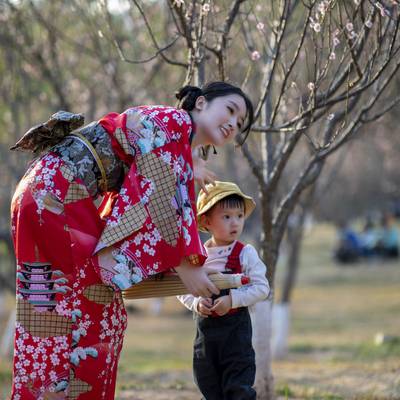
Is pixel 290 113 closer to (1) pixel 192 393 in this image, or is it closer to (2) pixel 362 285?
(1) pixel 192 393

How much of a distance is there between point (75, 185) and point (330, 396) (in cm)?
326

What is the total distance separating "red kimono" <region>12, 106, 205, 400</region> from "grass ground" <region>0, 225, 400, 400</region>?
2.17 meters

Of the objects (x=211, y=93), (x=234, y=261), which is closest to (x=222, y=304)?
(x=234, y=261)

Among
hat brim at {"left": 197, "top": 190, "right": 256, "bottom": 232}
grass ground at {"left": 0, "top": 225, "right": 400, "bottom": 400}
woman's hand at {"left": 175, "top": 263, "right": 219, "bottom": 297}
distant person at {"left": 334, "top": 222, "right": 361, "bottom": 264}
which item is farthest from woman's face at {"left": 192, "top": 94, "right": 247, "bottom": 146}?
distant person at {"left": 334, "top": 222, "right": 361, "bottom": 264}

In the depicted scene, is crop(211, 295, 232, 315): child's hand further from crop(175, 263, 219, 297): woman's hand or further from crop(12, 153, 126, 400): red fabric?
crop(12, 153, 126, 400): red fabric

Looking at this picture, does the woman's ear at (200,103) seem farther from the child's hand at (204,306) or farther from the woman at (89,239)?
the child's hand at (204,306)

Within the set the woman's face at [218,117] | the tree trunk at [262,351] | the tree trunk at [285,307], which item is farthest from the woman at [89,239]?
the tree trunk at [285,307]

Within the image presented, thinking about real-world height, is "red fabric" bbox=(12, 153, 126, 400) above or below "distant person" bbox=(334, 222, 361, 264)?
below

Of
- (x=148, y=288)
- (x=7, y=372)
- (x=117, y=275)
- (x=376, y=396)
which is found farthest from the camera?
(x=7, y=372)

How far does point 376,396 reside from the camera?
6125 millimetres

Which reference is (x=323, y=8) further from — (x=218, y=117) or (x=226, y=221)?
(x=226, y=221)

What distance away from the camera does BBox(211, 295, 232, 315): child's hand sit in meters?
3.99

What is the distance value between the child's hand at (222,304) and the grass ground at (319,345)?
1689 mm

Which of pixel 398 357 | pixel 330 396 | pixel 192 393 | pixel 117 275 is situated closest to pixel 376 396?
pixel 330 396
